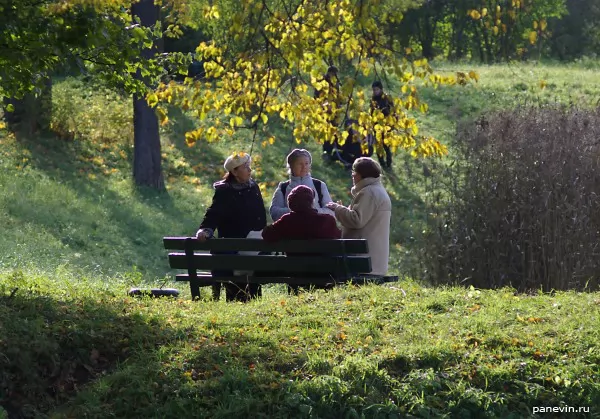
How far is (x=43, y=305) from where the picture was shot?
779 cm

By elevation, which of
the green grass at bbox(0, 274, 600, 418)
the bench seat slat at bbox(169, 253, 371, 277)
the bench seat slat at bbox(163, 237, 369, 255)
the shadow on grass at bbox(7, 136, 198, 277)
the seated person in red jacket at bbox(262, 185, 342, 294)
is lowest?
the shadow on grass at bbox(7, 136, 198, 277)

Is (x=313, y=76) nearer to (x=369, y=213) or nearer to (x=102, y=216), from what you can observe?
(x=369, y=213)

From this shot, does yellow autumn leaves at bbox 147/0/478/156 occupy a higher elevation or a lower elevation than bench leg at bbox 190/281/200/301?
higher

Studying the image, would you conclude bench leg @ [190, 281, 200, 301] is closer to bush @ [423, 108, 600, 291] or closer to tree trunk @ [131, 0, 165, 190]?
bush @ [423, 108, 600, 291]

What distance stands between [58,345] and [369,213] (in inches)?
128

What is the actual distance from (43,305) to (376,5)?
322 cm

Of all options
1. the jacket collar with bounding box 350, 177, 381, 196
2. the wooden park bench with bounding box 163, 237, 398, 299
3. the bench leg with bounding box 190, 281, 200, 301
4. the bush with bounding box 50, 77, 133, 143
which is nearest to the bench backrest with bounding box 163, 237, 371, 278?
the wooden park bench with bounding box 163, 237, 398, 299

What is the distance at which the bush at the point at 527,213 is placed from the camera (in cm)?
1141

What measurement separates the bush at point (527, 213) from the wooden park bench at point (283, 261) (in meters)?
3.03

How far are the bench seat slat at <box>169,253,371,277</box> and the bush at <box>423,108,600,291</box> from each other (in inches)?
132

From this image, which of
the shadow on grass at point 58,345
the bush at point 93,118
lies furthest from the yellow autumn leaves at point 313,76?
the bush at point 93,118

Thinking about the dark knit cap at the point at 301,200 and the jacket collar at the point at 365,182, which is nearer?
the dark knit cap at the point at 301,200

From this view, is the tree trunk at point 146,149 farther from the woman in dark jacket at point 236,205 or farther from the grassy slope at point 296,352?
the woman in dark jacket at point 236,205

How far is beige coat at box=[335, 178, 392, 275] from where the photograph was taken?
9320mm
